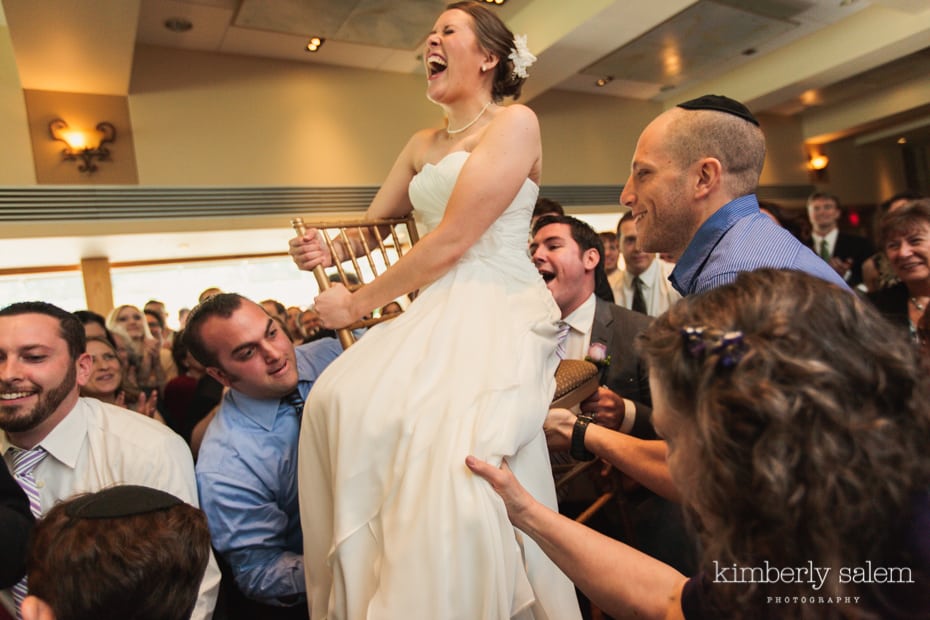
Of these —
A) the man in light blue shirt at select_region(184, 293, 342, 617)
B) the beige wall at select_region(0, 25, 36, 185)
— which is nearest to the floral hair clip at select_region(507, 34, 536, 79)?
the man in light blue shirt at select_region(184, 293, 342, 617)

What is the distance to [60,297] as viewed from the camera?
833 centimetres

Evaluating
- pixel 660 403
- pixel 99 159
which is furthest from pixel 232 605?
pixel 99 159

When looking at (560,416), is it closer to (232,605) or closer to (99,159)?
(232,605)

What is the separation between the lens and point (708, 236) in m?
1.51

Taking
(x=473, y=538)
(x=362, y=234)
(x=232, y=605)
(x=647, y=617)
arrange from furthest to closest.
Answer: (x=232, y=605) → (x=362, y=234) → (x=473, y=538) → (x=647, y=617)

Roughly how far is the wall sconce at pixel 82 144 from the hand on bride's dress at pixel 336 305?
585 centimetres

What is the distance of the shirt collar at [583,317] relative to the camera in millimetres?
2326

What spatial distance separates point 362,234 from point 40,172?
5.80 meters

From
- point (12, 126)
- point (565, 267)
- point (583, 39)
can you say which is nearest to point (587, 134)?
point (583, 39)

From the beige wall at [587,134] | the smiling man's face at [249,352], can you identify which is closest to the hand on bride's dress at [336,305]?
the smiling man's face at [249,352]

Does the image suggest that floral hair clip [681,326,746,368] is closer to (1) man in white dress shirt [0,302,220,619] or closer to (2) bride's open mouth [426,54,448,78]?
(2) bride's open mouth [426,54,448,78]

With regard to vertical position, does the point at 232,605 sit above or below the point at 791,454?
below

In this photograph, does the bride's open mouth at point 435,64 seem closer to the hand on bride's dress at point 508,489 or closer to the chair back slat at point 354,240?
the chair back slat at point 354,240

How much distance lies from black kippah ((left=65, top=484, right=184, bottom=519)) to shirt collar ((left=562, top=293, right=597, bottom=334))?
157 cm
